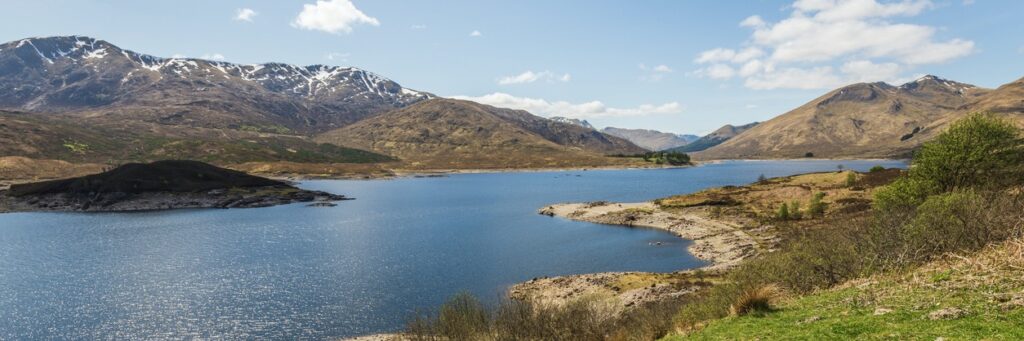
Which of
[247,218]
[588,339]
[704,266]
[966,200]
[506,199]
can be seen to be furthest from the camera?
[506,199]

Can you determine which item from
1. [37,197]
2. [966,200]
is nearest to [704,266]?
[966,200]

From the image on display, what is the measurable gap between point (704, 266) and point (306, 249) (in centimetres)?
6626

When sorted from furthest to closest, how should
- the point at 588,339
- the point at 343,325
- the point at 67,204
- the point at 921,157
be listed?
1. the point at 67,204
2. the point at 921,157
3. the point at 343,325
4. the point at 588,339

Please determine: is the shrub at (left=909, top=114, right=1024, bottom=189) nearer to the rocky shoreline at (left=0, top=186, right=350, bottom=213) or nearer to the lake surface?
the lake surface

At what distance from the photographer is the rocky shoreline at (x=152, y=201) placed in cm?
15838

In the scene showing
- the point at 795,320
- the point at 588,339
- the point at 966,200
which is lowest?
the point at 588,339

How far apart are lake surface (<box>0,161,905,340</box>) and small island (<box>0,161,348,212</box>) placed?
20096mm

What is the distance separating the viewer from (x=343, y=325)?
5038cm

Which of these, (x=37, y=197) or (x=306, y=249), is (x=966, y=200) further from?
(x=37, y=197)

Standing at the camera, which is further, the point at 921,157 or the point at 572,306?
the point at 921,157

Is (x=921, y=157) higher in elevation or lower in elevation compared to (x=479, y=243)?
higher

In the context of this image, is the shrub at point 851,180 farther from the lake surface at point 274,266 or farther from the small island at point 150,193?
the small island at point 150,193

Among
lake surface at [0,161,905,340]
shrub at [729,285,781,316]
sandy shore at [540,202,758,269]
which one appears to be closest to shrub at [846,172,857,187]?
sandy shore at [540,202,758,269]

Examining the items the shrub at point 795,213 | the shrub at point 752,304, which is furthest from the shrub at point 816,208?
the shrub at point 752,304
